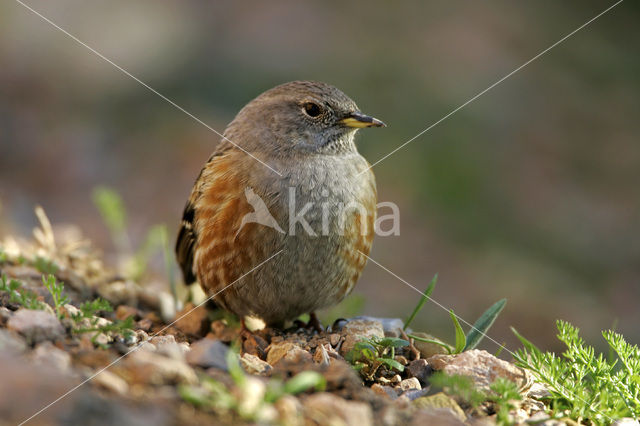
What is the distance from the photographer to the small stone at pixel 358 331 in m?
3.69

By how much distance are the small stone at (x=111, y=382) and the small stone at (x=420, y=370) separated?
162cm

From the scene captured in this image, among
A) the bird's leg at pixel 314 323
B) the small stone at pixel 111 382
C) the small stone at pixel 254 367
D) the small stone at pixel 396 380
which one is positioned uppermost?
the small stone at pixel 111 382

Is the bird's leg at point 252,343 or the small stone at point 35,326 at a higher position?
the small stone at point 35,326

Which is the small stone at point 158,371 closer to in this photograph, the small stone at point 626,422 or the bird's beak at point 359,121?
the small stone at point 626,422

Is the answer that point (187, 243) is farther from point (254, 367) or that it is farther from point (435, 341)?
point (435, 341)

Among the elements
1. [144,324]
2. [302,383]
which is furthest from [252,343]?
[302,383]

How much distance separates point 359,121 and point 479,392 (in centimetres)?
222

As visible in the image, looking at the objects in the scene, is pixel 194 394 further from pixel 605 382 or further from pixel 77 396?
pixel 605 382

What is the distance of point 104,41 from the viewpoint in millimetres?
10930

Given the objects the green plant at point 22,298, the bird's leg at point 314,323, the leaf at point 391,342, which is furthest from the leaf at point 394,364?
the green plant at point 22,298

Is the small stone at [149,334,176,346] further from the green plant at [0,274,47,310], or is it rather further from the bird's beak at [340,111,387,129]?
the bird's beak at [340,111,387,129]

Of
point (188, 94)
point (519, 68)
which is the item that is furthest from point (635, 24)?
point (188, 94)

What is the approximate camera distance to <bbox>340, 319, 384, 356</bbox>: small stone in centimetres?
369

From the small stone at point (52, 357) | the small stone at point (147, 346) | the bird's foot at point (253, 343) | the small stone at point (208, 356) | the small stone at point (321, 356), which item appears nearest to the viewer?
the small stone at point (52, 357)
